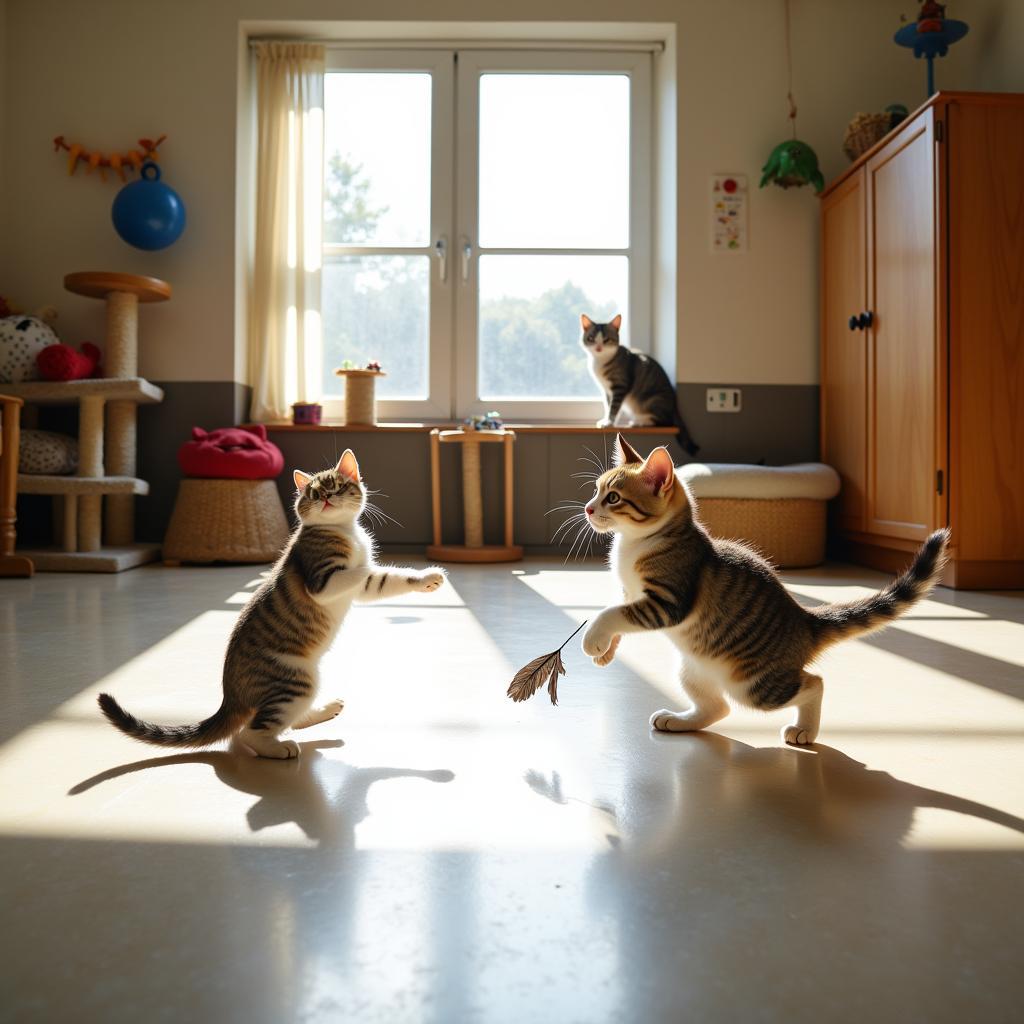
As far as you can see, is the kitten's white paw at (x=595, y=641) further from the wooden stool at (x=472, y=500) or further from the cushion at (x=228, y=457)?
the cushion at (x=228, y=457)

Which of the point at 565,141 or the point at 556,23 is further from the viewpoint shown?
the point at 565,141

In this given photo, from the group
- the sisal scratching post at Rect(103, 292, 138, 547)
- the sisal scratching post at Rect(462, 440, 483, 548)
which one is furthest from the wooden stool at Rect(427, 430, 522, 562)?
the sisal scratching post at Rect(103, 292, 138, 547)

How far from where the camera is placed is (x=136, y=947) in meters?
0.81

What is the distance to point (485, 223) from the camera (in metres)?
5.09

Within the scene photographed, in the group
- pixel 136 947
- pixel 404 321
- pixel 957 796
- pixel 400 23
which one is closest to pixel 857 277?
pixel 404 321

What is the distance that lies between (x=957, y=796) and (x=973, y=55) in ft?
13.9

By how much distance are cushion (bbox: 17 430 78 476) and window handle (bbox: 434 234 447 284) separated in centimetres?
210

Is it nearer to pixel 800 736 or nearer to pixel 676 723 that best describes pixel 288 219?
pixel 676 723

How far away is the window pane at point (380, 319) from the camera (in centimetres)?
509

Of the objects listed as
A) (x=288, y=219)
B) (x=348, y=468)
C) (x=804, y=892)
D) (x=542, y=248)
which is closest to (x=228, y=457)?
(x=288, y=219)

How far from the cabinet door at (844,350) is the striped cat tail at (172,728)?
341 cm

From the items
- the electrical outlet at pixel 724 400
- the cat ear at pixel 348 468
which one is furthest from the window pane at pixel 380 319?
the cat ear at pixel 348 468

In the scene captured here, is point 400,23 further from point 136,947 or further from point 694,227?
point 136,947

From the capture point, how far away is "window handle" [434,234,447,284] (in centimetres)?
504
